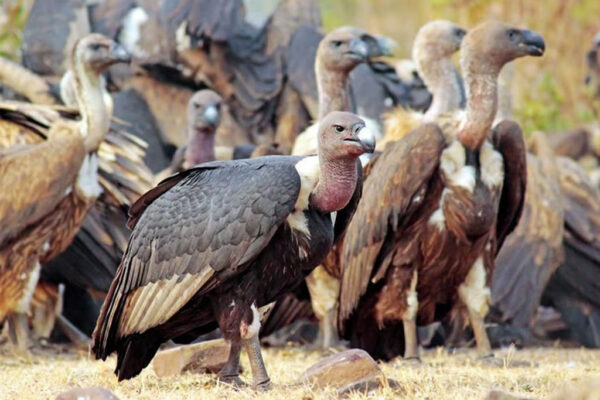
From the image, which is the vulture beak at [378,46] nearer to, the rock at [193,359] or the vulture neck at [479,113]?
the vulture neck at [479,113]

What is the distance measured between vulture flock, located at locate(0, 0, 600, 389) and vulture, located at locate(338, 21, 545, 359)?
0.01 m

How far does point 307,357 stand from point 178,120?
437 centimetres

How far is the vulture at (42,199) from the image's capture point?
7.89m

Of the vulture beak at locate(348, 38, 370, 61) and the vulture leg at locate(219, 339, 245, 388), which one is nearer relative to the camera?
the vulture leg at locate(219, 339, 245, 388)

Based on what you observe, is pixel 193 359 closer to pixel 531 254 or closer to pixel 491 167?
pixel 491 167

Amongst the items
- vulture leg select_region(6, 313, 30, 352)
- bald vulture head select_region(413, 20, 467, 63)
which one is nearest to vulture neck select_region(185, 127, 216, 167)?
bald vulture head select_region(413, 20, 467, 63)

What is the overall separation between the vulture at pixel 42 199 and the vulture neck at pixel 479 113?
2.13m

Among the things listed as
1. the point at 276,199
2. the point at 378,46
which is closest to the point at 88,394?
the point at 276,199

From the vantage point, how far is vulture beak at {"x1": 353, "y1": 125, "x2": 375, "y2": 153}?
5.34m

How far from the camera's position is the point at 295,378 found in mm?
6207

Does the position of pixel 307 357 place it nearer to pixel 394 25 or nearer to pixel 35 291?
pixel 35 291

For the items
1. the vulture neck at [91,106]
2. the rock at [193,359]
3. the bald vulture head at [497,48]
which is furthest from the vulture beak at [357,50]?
the rock at [193,359]

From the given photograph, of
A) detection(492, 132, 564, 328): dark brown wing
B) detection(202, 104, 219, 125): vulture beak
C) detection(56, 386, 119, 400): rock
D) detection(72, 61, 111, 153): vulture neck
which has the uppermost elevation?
detection(72, 61, 111, 153): vulture neck

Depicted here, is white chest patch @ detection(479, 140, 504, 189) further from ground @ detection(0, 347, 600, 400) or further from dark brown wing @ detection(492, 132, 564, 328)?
dark brown wing @ detection(492, 132, 564, 328)
